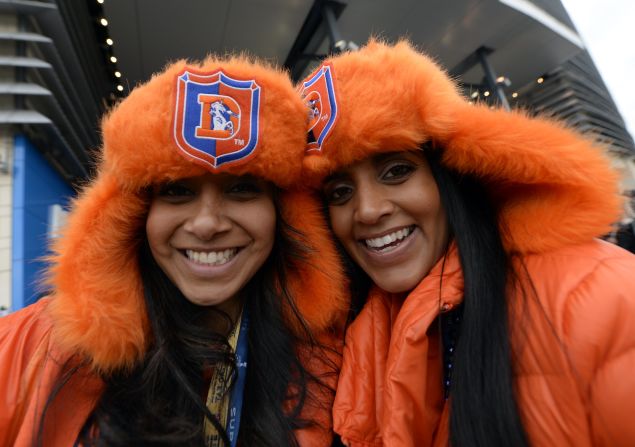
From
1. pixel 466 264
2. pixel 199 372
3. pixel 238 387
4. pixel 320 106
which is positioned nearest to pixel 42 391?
pixel 199 372

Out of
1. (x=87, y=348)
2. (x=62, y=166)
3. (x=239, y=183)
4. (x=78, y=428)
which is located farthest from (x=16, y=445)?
(x=62, y=166)

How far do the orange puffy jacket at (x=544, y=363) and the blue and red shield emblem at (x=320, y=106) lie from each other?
2.18ft

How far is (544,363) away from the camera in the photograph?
102cm

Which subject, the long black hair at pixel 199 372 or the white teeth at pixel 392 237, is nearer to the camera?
the long black hair at pixel 199 372

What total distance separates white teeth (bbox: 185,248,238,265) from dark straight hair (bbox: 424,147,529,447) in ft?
2.94

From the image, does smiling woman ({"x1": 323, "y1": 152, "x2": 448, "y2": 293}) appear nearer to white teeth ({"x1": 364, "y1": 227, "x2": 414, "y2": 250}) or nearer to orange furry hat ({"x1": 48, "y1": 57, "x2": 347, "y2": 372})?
white teeth ({"x1": 364, "y1": 227, "x2": 414, "y2": 250})

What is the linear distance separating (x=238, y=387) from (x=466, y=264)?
3.17ft

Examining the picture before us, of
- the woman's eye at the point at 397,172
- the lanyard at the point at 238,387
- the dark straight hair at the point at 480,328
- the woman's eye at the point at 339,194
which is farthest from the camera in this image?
the woman's eye at the point at 339,194

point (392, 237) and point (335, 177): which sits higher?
point (335, 177)

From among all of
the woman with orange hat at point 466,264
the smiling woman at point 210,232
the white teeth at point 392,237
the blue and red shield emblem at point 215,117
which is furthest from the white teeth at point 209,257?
the white teeth at point 392,237

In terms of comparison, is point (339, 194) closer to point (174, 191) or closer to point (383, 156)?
point (383, 156)

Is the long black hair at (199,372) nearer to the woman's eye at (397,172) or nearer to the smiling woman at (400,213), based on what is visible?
the smiling woman at (400,213)

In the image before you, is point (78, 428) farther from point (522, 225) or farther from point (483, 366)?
point (522, 225)

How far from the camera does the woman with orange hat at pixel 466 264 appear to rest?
97cm
